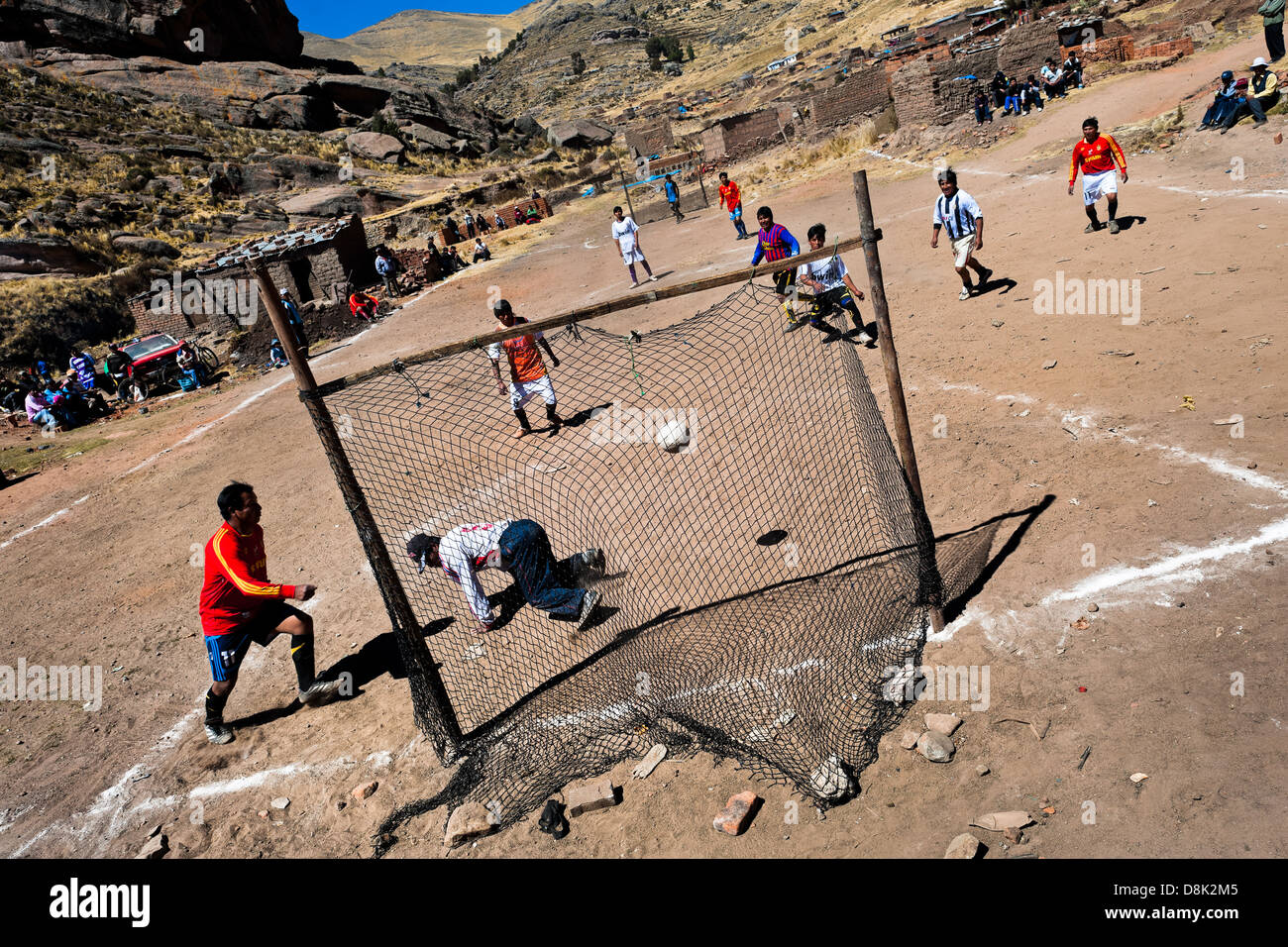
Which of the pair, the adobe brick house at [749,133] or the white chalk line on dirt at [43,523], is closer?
the white chalk line on dirt at [43,523]

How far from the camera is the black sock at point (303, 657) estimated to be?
5457mm

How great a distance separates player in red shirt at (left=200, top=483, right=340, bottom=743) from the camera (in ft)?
16.6

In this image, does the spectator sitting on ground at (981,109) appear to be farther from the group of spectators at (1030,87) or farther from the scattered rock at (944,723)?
the scattered rock at (944,723)

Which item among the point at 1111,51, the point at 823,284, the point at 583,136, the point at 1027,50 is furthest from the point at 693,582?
the point at 583,136

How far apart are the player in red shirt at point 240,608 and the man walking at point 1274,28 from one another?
75.3 feet

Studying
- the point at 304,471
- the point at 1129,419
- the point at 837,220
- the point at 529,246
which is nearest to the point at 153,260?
the point at 529,246

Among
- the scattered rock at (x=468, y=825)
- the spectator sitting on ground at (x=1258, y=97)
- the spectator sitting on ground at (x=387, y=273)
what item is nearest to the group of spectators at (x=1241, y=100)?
the spectator sitting on ground at (x=1258, y=97)

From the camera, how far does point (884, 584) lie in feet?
16.9

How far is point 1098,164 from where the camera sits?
10.0 meters

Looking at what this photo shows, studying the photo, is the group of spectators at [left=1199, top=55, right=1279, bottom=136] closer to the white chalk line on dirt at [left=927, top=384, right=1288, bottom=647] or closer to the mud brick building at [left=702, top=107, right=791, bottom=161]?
the white chalk line on dirt at [left=927, top=384, right=1288, bottom=647]

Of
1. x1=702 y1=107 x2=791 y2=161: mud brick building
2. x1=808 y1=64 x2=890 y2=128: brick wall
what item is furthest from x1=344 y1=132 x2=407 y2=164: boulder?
x1=808 y1=64 x2=890 y2=128: brick wall

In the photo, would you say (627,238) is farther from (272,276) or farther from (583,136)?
(583,136)

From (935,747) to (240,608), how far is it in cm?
474
